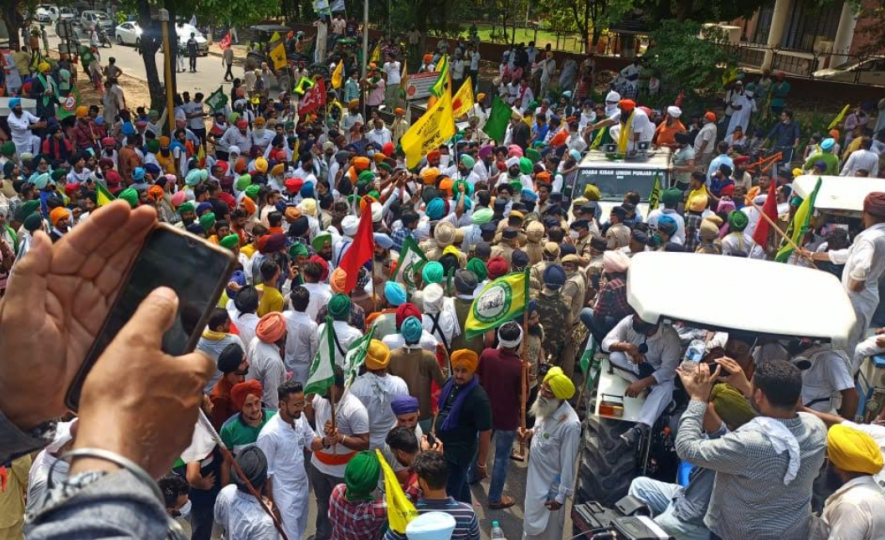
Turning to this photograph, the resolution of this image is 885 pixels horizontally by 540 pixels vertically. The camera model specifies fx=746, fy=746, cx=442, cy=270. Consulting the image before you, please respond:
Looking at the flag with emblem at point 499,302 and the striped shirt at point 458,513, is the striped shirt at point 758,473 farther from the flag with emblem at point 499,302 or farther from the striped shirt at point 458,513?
the flag with emblem at point 499,302

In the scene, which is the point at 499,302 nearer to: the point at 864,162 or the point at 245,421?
the point at 245,421

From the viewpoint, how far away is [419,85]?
1831cm

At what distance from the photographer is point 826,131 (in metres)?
18.8

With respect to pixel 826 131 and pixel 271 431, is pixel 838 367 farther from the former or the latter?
pixel 826 131

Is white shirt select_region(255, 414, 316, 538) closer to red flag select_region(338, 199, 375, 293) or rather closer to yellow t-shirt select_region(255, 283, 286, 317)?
yellow t-shirt select_region(255, 283, 286, 317)

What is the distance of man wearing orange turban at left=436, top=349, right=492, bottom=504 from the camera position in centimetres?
586

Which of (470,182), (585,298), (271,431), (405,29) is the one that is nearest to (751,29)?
(405,29)

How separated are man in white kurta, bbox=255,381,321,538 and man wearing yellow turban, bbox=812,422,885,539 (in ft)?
10.7

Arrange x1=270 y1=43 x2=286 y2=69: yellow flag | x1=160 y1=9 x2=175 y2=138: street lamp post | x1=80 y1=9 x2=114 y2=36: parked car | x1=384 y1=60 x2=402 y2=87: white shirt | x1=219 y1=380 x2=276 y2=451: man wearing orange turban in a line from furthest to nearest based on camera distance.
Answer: x1=80 y1=9 x2=114 y2=36: parked car → x1=384 y1=60 x2=402 y2=87: white shirt → x1=270 y1=43 x2=286 y2=69: yellow flag → x1=160 y1=9 x2=175 y2=138: street lamp post → x1=219 y1=380 x2=276 y2=451: man wearing orange turban

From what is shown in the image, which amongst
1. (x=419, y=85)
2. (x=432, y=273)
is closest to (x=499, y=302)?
(x=432, y=273)

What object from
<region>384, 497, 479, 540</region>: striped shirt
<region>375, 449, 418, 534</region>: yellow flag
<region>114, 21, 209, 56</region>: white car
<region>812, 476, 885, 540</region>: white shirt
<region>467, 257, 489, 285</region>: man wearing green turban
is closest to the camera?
<region>812, 476, 885, 540</region>: white shirt

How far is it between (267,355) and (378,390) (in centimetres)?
104

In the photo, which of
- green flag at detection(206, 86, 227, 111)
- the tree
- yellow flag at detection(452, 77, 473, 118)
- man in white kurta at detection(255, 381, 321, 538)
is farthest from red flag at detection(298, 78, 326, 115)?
man in white kurta at detection(255, 381, 321, 538)

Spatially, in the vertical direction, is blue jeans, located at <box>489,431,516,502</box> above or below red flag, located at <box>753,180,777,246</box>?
below
